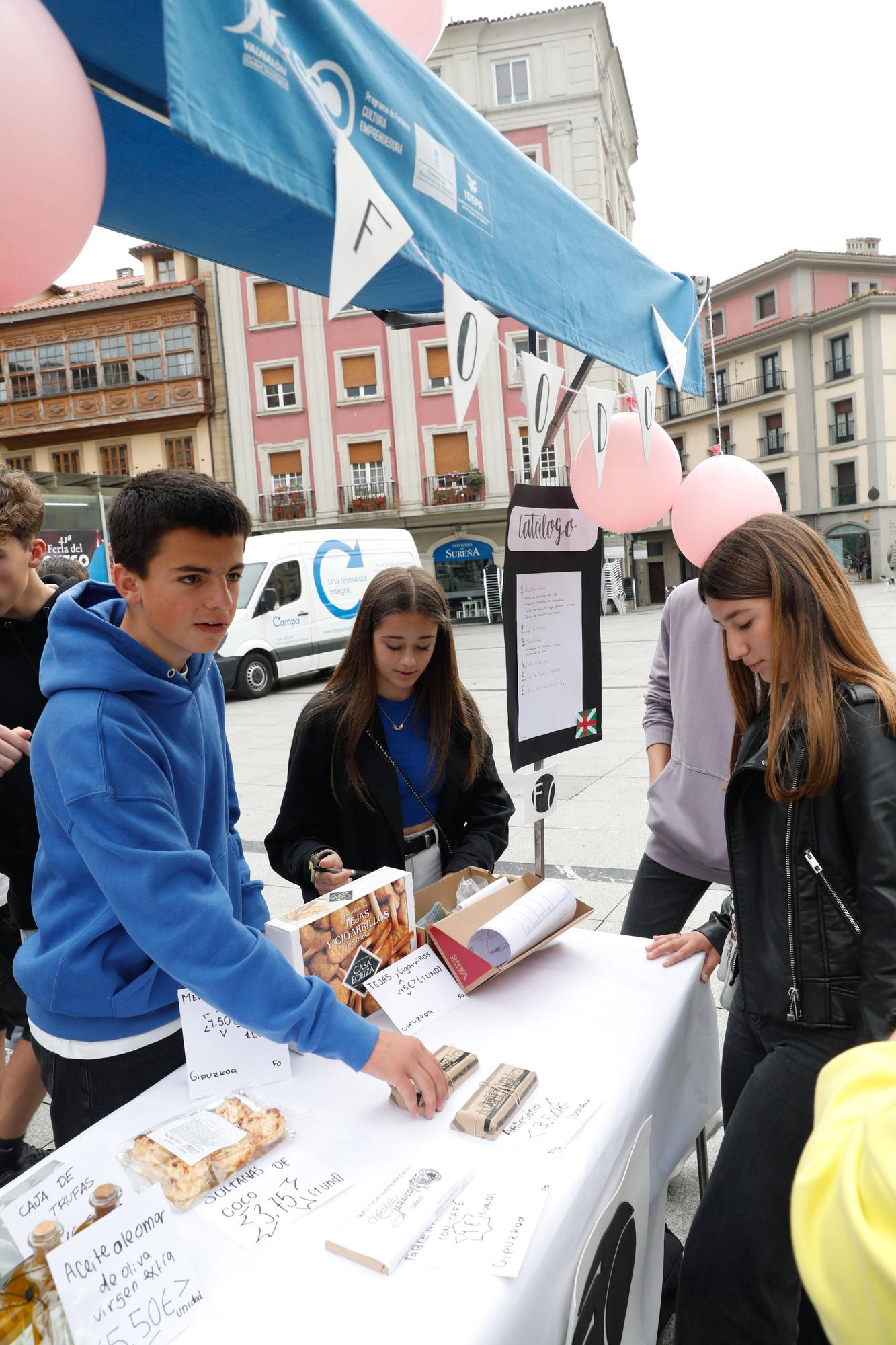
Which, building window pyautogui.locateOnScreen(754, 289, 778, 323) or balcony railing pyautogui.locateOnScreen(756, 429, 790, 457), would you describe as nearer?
balcony railing pyautogui.locateOnScreen(756, 429, 790, 457)

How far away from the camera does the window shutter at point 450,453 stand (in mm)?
24328

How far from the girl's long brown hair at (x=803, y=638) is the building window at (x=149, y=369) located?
26677mm

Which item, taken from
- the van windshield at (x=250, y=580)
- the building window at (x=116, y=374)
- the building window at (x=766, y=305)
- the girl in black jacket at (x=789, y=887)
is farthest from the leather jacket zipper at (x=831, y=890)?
the building window at (x=766, y=305)

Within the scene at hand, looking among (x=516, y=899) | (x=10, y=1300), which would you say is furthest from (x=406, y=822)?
(x=10, y=1300)

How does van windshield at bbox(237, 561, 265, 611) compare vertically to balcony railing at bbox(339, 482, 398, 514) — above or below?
below

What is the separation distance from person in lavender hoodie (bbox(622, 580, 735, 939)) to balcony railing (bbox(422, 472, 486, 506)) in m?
22.2

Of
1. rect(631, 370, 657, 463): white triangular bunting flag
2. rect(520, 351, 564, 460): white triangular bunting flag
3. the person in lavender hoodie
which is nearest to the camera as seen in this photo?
rect(520, 351, 564, 460): white triangular bunting flag

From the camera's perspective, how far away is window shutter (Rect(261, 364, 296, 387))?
24531 mm

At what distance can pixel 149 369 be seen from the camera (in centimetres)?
2492

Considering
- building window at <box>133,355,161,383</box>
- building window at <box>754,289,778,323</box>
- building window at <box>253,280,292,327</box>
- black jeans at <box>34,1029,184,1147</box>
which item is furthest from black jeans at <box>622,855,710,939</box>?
building window at <box>754,289,778,323</box>

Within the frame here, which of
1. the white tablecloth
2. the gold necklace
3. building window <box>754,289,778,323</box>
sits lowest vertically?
the white tablecloth

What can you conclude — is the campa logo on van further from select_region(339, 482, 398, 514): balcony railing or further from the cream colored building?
the cream colored building

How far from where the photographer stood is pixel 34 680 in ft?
7.13

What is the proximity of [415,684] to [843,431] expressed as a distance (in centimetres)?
3617
